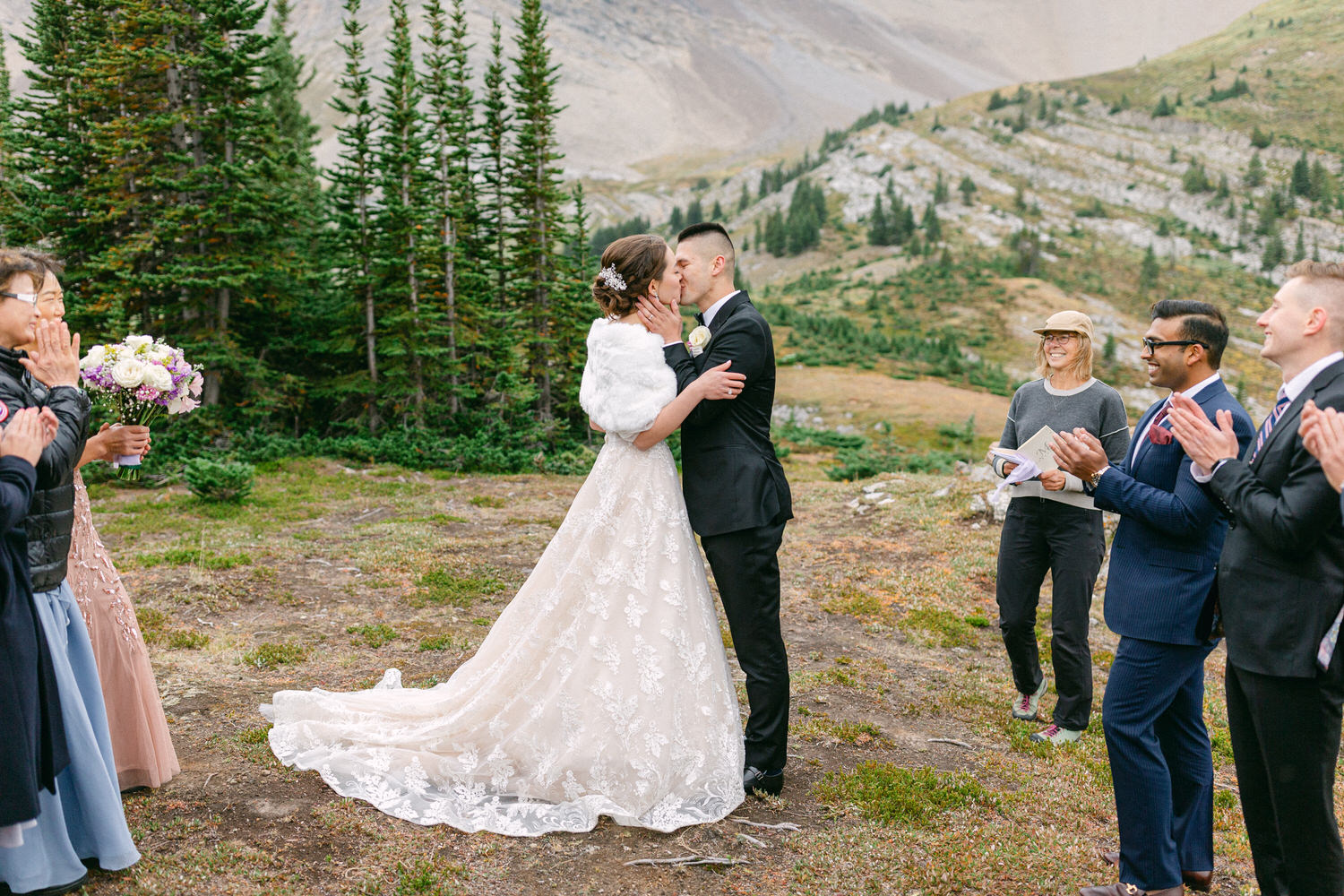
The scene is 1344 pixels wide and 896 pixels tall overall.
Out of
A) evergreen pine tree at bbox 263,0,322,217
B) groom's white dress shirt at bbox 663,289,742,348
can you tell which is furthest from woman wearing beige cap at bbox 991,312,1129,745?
evergreen pine tree at bbox 263,0,322,217

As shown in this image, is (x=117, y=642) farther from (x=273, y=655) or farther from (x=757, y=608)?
(x=757, y=608)

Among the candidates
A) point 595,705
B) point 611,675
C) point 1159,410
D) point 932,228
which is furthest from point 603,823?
point 932,228

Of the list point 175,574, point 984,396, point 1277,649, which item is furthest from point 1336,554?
point 984,396

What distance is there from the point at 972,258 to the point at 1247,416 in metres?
147

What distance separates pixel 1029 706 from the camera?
24.1ft

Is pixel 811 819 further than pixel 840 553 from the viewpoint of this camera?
No

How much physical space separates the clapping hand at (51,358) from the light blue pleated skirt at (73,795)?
1.05m

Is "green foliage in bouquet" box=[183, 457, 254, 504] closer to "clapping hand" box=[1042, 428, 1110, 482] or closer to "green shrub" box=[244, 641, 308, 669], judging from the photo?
"green shrub" box=[244, 641, 308, 669]

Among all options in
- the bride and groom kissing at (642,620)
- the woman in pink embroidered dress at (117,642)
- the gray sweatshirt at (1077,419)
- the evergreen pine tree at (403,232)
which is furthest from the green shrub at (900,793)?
the evergreen pine tree at (403,232)

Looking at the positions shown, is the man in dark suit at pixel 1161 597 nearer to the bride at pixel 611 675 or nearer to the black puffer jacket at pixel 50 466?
the bride at pixel 611 675

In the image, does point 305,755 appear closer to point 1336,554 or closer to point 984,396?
point 1336,554

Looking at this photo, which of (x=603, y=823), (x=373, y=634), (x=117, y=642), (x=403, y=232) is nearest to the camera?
(x=117, y=642)

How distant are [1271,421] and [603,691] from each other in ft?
12.5

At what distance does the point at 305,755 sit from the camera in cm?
546
